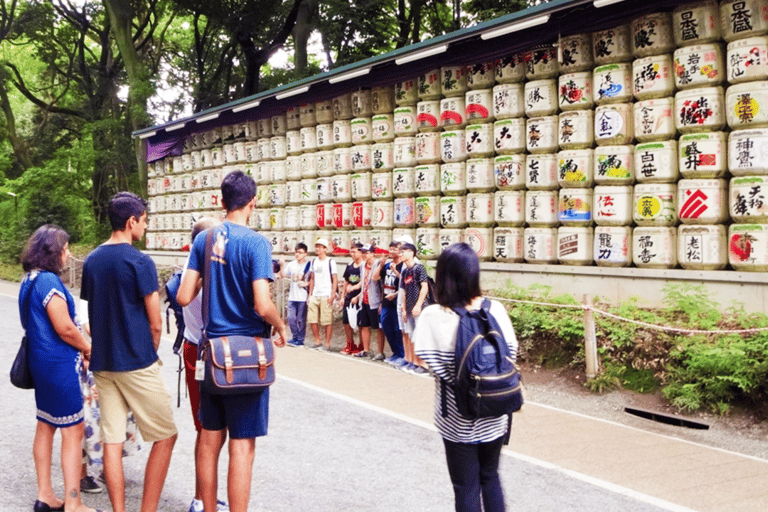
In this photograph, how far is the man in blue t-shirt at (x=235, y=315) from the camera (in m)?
3.98

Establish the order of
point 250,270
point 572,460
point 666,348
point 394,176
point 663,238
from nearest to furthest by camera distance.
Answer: point 250,270 → point 572,460 → point 666,348 → point 663,238 → point 394,176

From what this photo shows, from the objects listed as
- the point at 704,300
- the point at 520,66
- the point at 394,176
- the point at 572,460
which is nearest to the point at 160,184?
the point at 394,176

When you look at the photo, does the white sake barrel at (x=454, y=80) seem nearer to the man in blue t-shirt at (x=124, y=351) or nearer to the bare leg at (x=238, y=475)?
the man in blue t-shirt at (x=124, y=351)

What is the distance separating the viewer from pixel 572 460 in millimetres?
6375

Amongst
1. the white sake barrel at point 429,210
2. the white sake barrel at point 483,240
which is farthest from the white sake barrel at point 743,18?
the white sake barrel at point 429,210

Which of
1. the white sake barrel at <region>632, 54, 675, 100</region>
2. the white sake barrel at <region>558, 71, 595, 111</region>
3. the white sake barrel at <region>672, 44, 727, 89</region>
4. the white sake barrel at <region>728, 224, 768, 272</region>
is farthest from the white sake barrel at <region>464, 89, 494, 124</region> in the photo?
the white sake barrel at <region>728, 224, 768, 272</region>

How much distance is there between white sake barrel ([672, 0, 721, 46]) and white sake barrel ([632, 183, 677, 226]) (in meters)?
1.86

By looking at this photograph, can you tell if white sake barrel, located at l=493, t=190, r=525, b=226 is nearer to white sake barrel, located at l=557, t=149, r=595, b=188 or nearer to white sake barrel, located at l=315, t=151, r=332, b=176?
white sake barrel, located at l=557, t=149, r=595, b=188

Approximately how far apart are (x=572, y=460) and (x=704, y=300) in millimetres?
3933

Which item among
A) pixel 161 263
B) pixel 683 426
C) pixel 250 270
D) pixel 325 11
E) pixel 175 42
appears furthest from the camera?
pixel 175 42

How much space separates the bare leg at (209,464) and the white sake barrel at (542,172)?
8.31 metres

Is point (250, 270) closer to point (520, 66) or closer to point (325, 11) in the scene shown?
point (520, 66)

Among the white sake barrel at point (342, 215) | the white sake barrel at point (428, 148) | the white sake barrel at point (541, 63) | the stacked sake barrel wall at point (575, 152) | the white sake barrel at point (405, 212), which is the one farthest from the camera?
the white sake barrel at point (342, 215)

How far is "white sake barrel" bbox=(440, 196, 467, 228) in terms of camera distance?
13.0m
